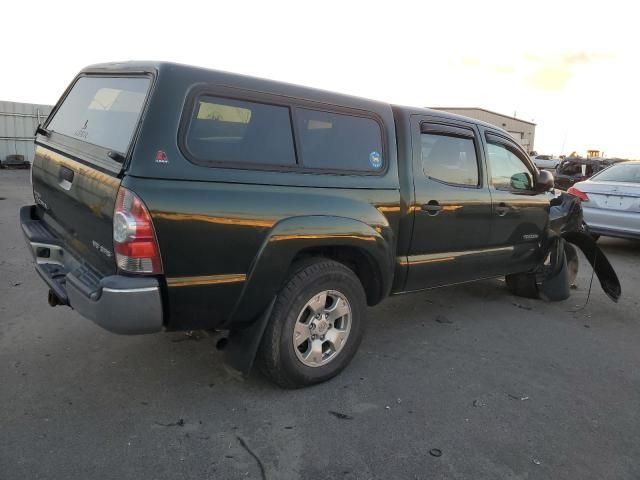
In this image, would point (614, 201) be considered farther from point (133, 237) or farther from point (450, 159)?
point (133, 237)

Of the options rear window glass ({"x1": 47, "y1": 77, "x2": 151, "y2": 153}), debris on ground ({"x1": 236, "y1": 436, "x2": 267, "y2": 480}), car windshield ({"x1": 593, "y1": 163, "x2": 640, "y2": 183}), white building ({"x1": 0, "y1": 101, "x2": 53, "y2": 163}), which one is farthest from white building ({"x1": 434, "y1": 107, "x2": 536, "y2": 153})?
debris on ground ({"x1": 236, "y1": 436, "x2": 267, "y2": 480})

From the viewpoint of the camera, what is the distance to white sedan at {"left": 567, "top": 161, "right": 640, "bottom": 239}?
7.65 meters

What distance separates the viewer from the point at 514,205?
4.82m

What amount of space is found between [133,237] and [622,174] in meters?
8.27

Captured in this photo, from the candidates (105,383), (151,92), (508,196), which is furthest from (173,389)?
(508,196)

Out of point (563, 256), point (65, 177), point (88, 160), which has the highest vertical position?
point (88, 160)

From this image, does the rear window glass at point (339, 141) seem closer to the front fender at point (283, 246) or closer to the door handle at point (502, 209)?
the front fender at point (283, 246)

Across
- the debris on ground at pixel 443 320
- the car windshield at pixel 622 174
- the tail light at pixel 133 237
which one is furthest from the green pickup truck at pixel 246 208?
the car windshield at pixel 622 174

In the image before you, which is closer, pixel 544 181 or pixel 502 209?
pixel 502 209

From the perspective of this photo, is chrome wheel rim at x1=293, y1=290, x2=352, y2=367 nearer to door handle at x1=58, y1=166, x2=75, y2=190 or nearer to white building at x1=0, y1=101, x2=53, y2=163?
door handle at x1=58, y1=166, x2=75, y2=190

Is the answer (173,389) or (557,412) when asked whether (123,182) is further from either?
(557,412)

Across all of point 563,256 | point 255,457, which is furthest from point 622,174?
point 255,457

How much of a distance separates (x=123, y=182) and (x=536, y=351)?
3.45 meters

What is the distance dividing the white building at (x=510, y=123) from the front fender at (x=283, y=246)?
38.1 m
